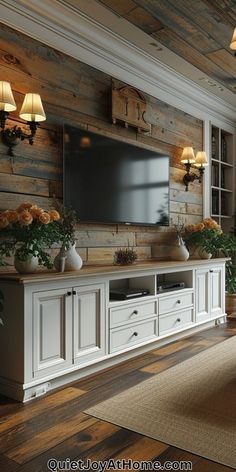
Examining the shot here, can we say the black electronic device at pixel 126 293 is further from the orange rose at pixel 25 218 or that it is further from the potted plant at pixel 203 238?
the potted plant at pixel 203 238


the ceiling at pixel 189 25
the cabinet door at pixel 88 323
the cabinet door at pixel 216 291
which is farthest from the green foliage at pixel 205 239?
the cabinet door at pixel 88 323

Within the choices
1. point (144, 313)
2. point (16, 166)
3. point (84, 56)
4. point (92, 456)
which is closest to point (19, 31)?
point (84, 56)

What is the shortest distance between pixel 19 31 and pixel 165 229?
2478 millimetres

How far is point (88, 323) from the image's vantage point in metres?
2.76

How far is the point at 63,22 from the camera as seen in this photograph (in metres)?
3.10

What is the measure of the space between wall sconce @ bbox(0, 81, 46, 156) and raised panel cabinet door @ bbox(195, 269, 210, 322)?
227 centimetres

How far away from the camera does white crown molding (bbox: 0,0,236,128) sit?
2.88 meters

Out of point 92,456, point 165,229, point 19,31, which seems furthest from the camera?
point 165,229

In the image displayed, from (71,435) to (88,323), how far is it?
935 mm

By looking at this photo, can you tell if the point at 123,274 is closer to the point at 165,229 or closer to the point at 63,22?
the point at 165,229

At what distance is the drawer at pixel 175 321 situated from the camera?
3.53 metres

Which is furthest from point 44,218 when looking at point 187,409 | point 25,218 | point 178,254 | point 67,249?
point 178,254

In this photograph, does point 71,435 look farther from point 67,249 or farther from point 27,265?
point 67,249

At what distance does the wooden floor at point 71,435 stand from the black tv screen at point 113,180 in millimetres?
1394
